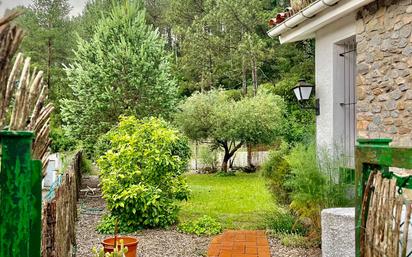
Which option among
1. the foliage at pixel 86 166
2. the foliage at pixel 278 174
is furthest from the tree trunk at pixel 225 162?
the foliage at pixel 278 174

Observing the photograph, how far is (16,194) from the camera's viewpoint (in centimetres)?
118

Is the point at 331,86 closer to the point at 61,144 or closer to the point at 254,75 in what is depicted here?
the point at 61,144

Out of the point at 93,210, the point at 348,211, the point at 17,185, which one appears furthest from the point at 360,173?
the point at 93,210

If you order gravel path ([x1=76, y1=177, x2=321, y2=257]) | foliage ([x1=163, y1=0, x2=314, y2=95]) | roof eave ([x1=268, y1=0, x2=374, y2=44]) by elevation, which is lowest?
gravel path ([x1=76, y1=177, x2=321, y2=257])

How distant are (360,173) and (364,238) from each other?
0.31m

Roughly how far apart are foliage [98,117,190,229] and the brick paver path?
1.25 metres

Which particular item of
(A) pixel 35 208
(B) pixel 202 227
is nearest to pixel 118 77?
(B) pixel 202 227

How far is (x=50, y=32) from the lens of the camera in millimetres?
22828

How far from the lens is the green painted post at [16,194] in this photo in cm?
117

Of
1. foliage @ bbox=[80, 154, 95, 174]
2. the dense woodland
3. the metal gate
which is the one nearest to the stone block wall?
the metal gate

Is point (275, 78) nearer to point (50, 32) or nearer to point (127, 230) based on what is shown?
point (50, 32)

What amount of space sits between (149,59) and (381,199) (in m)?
10.3

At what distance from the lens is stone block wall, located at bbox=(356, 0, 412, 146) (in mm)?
5196

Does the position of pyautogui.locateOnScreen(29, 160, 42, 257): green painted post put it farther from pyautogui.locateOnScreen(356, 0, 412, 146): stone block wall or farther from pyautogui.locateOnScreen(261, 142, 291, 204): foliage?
pyautogui.locateOnScreen(261, 142, 291, 204): foliage
